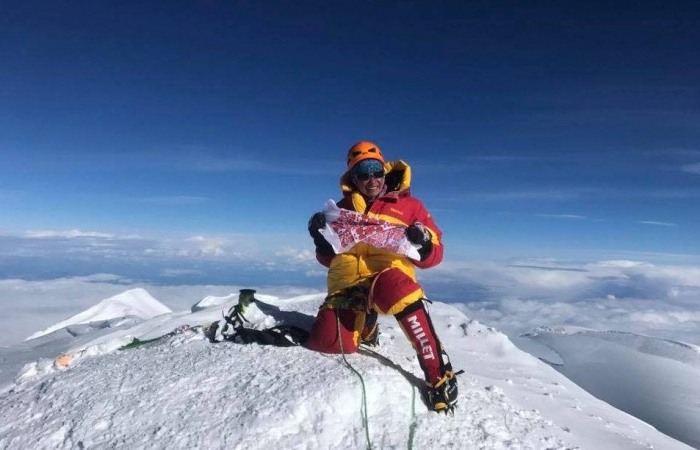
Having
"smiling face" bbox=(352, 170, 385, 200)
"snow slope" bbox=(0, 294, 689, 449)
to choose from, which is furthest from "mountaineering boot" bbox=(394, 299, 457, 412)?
"smiling face" bbox=(352, 170, 385, 200)

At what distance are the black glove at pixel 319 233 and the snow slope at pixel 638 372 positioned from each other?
5.49 metres

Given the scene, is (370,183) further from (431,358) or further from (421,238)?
(431,358)

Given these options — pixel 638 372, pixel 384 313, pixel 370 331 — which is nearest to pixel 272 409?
pixel 384 313

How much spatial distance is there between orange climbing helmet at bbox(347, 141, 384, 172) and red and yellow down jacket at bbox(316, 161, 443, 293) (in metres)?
0.17

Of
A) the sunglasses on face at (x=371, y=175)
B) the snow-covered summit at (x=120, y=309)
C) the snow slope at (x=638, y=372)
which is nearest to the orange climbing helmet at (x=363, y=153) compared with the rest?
the sunglasses on face at (x=371, y=175)

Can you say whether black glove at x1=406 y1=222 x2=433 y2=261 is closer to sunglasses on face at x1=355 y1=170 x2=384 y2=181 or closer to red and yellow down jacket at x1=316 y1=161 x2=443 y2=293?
red and yellow down jacket at x1=316 y1=161 x2=443 y2=293

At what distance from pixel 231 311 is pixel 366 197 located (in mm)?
2190

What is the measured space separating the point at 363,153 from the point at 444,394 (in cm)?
220

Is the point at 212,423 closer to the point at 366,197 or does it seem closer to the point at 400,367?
the point at 400,367

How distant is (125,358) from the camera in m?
4.32

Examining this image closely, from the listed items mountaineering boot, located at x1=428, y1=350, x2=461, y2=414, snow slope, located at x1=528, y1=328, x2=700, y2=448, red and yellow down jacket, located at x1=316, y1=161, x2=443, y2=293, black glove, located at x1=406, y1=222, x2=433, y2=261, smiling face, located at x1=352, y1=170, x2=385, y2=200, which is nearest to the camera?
mountaineering boot, located at x1=428, y1=350, x2=461, y2=414

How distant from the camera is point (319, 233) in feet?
14.1

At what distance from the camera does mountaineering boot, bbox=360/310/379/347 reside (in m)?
4.27

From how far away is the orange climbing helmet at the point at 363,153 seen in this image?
423cm
